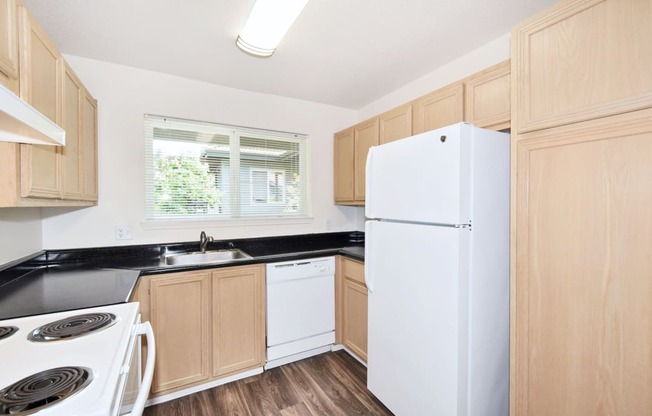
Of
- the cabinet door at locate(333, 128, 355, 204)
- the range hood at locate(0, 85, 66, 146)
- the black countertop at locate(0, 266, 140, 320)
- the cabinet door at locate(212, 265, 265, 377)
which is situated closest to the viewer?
the range hood at locate(0, 85, 66, 146)

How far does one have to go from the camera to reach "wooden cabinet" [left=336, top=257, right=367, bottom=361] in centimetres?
232

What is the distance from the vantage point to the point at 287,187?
2.97 metres

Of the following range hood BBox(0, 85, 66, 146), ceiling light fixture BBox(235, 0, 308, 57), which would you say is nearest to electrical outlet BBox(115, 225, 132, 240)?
range hood BBox(0, 85, 66, 146)

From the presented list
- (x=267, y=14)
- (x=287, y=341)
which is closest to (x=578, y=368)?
(x=287, y=341)

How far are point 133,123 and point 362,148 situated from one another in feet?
6.42

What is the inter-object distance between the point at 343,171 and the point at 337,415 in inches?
82.1

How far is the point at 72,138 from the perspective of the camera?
5.32ft

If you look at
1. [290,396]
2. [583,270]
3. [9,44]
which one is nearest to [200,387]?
[290,396]

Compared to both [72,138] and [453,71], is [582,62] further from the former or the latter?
[72,138]

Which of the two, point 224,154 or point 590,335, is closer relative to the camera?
point 590,335

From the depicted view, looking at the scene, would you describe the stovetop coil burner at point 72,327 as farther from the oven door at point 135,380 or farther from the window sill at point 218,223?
the window sill at point 218,223

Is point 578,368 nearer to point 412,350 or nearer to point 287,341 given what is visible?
point 412,350

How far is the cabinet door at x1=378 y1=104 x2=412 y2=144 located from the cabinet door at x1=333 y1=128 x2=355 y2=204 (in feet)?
1.47

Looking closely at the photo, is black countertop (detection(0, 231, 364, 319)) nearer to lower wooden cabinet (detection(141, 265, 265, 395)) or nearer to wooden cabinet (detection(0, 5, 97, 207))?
lower wooden cabinet (detection(141, 265, 265, 395))
